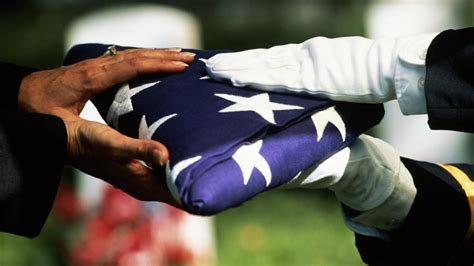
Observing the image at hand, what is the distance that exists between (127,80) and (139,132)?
0.09 m

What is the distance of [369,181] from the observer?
1.33m

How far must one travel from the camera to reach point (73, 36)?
3008 mm

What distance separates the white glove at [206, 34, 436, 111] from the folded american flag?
2 centimetres

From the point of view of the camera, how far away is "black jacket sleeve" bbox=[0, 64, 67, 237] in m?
1.30

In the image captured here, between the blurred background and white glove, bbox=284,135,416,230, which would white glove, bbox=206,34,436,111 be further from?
the blurred background

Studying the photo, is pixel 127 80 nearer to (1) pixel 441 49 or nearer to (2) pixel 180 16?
(1) pixel 441 49

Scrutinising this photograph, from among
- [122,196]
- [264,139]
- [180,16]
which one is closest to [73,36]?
[180,16]

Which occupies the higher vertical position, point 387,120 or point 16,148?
point 16,148

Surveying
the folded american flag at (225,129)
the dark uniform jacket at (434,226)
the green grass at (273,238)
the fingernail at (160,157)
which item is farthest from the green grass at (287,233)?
the fingernail at (160,157)

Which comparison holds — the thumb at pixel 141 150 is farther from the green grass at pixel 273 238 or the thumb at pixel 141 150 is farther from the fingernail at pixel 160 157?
the green grass at pixel 273 238

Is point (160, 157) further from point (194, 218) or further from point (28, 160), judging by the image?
point (194, 218)

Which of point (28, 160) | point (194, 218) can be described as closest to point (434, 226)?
point (28, 160)

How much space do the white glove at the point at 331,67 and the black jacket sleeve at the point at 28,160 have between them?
198 millimetres

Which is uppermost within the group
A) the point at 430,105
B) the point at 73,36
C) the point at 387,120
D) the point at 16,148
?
the point at 430,105
